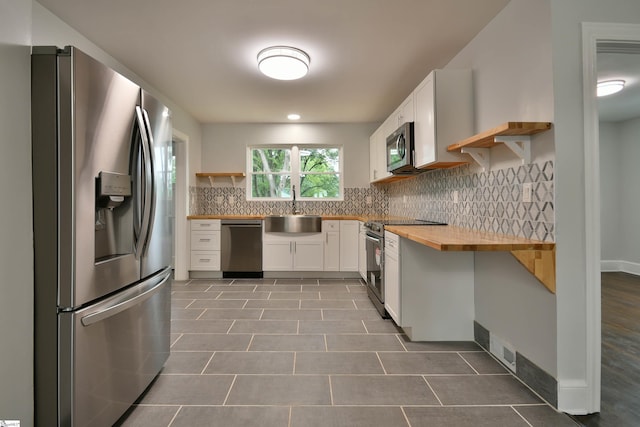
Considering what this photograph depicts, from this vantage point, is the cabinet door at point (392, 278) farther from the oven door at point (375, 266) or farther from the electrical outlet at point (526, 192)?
the electrical outlet at point (526, 192)

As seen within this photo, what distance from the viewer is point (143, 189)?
173cm

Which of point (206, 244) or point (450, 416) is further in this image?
point (206, 244)

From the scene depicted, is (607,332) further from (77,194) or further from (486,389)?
(77,194)

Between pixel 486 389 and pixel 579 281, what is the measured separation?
2.56 feet

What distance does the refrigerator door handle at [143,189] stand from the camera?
1706mm

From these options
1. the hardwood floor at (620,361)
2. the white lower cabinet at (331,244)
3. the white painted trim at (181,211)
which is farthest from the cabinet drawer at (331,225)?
the hardwood floor at (620,361)

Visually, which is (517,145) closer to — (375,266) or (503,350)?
(503,350)

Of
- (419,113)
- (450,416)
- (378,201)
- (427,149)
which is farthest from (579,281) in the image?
(378,201)

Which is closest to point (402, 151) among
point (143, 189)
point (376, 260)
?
point (376, 260)

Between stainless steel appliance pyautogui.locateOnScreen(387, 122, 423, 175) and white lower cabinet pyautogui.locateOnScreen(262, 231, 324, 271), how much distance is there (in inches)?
69.9

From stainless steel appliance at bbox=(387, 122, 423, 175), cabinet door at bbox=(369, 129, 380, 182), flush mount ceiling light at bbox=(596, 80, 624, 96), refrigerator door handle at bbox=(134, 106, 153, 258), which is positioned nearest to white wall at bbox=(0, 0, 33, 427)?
refrigerator door handle at bbox=(134, 106, 153, 258)

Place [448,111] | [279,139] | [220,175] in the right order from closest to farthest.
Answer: [448,111] < [220,175] < [279,139]

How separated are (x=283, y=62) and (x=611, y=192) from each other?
211 inches

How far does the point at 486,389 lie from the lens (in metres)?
1.92
